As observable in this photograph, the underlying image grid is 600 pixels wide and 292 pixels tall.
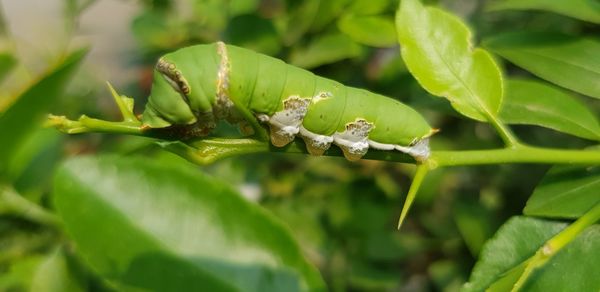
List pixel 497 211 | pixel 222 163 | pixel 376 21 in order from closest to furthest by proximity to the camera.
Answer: pixel 376 21 < pixel 497 211 < pixel 222 163

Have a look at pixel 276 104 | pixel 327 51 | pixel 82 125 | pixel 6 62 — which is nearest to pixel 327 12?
pixel 327 51

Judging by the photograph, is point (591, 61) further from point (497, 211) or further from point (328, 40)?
point (497, 211)

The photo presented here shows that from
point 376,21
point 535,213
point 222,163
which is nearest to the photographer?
point 535,213

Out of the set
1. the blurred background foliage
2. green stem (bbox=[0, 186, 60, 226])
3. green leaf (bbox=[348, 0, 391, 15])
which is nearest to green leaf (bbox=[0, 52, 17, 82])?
the blurred background foliage

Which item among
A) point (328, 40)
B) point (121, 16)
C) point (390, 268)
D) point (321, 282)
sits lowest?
point (121, 16)

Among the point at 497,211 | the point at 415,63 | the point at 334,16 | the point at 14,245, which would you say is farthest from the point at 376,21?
the point at 14,245

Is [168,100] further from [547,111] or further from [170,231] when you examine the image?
[547,111]

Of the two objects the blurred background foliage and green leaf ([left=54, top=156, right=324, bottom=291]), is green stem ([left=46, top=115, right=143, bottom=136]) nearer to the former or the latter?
green leaf ([left=54, top=156, right=324, bottom=291])
